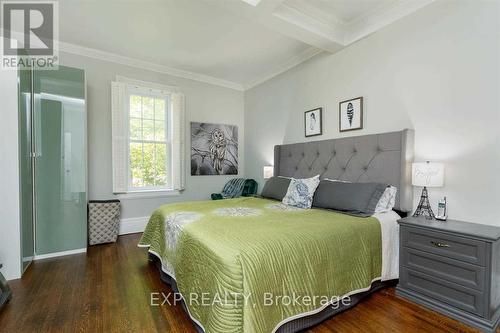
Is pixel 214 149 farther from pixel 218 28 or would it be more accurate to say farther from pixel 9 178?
pixel 9 178

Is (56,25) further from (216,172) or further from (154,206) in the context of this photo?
(216,172)

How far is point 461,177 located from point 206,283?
2.08 metres

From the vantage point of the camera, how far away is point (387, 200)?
2.17 meters

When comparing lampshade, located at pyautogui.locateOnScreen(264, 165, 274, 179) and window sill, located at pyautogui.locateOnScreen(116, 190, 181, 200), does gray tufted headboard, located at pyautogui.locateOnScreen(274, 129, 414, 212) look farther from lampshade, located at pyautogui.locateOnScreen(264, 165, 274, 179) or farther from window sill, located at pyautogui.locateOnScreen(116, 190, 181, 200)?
window sill, located at pyautogui.locateOnScreen(116, 190, 181, 200)

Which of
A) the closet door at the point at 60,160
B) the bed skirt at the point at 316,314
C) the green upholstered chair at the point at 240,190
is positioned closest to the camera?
the bed skirt at the point at 316,314

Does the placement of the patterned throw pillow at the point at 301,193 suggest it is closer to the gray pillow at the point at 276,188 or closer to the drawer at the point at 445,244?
the gray pillow at the point at 276,188

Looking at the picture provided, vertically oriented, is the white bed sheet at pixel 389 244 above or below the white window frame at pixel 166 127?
below

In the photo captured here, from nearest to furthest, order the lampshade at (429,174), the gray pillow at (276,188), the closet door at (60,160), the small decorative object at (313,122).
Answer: the lampshade at (429,174), the closet door at (60,160), the gray pillow at (276,188), the small decorative object at (313,122)

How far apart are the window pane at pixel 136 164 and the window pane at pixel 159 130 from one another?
0.30m

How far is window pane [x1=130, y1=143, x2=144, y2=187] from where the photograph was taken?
359 cm

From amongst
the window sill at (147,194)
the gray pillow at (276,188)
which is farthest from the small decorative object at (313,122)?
the window sill at (147,194)

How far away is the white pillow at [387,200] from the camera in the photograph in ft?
7.04

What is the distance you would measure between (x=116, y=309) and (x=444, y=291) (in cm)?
233

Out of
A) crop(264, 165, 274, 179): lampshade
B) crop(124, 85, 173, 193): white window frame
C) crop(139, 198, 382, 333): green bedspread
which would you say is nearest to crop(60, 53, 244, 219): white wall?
crop(124, 85, 173, 193): white window frame
